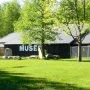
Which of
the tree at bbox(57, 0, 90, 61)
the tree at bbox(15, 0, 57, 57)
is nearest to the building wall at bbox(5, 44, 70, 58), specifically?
the tree at bbox(15, 0, 57, 57)

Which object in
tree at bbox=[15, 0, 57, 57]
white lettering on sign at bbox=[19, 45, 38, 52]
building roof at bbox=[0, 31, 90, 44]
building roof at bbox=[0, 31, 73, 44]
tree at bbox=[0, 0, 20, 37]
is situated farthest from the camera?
tree at bbox=[0, 0, 20, 37]

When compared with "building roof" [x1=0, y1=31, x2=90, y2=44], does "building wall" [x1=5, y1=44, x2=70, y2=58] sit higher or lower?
lower

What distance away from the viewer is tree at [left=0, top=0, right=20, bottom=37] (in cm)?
12062

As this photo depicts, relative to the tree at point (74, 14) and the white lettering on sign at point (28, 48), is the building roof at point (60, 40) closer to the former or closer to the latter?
the white lettering on sign at point (28, 48)

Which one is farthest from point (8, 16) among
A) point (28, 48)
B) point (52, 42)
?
point (52, 42)

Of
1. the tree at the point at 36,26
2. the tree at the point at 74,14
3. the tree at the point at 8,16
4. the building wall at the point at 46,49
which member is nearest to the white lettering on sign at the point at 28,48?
the building wall at the point at 46,49

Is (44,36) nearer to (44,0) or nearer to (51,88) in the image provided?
(44,0)

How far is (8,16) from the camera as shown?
123312 millimetres

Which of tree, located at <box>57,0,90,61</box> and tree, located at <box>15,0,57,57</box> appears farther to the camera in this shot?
tree, located at <box>15,0,57,57</box>

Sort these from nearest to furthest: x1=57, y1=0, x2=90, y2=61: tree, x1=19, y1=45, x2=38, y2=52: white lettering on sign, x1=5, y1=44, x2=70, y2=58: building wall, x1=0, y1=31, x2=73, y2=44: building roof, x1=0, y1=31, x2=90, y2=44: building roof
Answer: x1=57, y1=0, x2=90, y2=61: tree → x1=0, y1=31, x2=90, y2=44: building roof → x1=0, y1=31, x2=73, y2=44: building roof → x1=5, y1=44, x2=70, y2=58: building wall → x1=19, y1=45, x2=38, y2=52: white lettering on sign

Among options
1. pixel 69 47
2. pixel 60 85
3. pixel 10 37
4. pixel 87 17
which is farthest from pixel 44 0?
pixel 60 85

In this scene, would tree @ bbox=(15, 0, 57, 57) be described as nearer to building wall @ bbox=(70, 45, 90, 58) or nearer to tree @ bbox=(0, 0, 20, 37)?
building wall @ bbox=(70, 45, 90, 58)

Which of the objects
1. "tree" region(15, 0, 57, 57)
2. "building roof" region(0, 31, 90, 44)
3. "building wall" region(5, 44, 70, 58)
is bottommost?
"building wall" region(5, 44, 70, 58)

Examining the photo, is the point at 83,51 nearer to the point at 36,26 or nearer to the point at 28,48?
the point at 36,26
